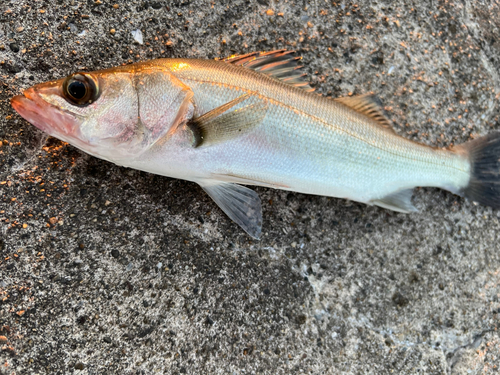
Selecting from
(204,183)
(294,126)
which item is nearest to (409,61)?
(294,126)

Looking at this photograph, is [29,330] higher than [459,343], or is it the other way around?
[29,330]

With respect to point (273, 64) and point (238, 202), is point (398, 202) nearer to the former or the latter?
point (238, 202)

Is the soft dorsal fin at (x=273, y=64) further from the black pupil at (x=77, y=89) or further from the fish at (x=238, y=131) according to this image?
the black pupil at (x=77, y=89)

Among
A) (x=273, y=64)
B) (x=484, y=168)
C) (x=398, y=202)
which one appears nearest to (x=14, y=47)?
(x=273, y=64)

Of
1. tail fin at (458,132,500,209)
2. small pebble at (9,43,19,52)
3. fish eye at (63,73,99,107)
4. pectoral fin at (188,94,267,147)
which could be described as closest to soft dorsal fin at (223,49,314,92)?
pectoral fin at (188,94,267,147)

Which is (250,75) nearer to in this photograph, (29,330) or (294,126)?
(294,126)
